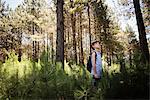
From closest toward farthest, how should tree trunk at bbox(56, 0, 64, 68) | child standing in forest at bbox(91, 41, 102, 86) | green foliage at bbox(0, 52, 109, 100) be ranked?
green foliage at bbox(0, 52, 109, 100) → child standing in forest at bbox(91, 41, 102, 86) → tree trunk at bbox(56, 0, 64, 68)

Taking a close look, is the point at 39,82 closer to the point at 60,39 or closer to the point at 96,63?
the point at 96,63

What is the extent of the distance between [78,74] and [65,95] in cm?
92

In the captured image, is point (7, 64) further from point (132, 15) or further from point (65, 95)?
point (132, 15)

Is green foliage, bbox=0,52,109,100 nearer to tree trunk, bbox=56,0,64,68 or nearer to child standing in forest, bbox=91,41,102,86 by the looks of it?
child standing in forest, bbox=91,41,102,86

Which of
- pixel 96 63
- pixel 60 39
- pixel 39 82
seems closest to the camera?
pixel 39 82

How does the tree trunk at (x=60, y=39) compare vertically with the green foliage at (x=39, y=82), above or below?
above

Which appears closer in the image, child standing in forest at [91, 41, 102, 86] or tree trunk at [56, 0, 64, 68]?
child standing in forest at [91, 41, 102, 86]

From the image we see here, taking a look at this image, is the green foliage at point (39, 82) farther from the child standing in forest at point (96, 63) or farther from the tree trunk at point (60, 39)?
the tree trunk at point (60, 39)

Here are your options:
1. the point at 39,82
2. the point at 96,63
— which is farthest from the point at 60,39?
the point at 39,82

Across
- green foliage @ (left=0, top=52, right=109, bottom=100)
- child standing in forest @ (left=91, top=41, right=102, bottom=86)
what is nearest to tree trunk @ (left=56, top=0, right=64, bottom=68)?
child standing in forest @ (left=91, top=41, right=102, bottom=86)

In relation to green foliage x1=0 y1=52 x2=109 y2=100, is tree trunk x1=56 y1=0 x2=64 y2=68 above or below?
above

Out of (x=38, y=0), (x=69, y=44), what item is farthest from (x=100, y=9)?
(x=38, y=0)

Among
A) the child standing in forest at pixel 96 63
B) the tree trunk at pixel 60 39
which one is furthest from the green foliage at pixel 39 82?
the tree trunk at pixel 60 39

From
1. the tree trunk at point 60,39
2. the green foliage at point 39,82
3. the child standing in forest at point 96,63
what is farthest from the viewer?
the tree trunk at point 60,39
